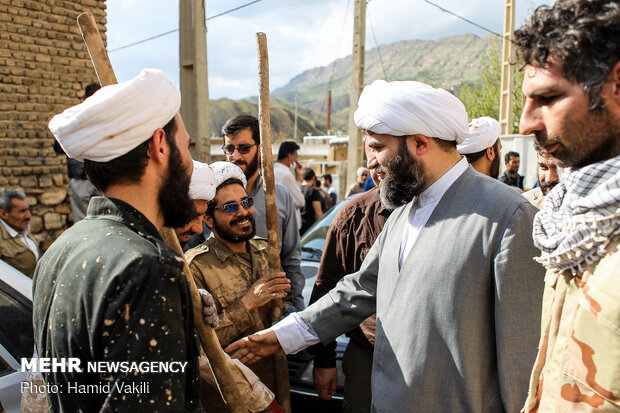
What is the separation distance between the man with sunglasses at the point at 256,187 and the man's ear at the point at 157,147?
80.5 inches

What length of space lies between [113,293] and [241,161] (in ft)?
8.64

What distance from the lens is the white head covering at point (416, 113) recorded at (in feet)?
6.74

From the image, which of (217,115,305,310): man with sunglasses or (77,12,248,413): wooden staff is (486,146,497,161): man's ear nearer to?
(217,115,305,310): man with sunglasses

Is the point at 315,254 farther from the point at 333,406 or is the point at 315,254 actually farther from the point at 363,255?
the point at 363,255

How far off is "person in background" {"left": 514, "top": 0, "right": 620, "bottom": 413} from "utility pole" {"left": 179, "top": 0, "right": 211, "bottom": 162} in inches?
264

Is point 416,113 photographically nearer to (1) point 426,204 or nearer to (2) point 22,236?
(1) point 426,204

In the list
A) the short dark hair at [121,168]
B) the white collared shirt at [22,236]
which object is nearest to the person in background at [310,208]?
the white collared shirt at [22,236]

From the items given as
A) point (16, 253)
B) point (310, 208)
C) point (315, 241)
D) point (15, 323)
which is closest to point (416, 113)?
point (15, 323)

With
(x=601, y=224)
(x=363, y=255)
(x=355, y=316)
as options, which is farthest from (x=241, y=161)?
(x=601, y=224)

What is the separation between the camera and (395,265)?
78.9 inches

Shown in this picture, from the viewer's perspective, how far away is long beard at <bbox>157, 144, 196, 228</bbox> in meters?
1.52

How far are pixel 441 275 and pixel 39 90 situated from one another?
781 centimetres

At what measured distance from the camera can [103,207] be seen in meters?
1.39

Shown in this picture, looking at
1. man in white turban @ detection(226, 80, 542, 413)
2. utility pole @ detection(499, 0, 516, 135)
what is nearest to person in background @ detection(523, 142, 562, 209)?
man in white turban @ detection(226, 80, 542, 413)
